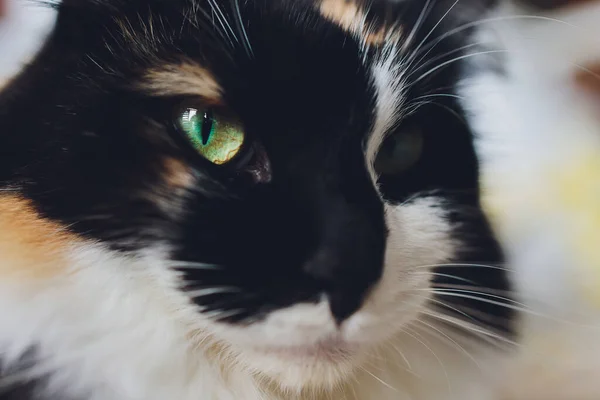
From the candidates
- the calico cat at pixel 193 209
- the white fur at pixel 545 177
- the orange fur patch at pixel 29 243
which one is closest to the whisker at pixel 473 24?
the white fur at pixel 545 177

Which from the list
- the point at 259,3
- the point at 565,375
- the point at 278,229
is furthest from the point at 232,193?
the point at 565,375

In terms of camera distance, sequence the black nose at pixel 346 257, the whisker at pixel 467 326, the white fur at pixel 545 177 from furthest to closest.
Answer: the white fur at pixel 545 177, the whisker at pixel 467 326, the black nose at pixel 346 257

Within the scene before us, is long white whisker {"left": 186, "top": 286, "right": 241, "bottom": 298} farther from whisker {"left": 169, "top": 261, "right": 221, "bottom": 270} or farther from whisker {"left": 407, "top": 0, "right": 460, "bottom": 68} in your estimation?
whisker {"left": 407, "top": 0, "right": 460, "bottom": 68}

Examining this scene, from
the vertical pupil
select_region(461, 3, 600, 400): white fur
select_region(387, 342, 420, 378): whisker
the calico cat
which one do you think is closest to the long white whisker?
the calico cat

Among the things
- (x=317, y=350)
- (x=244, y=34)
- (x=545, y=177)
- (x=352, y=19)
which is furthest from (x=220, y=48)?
(x=545, y=177)

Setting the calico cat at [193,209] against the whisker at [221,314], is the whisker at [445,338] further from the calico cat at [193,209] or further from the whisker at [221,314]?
the whisker at [221,314]
